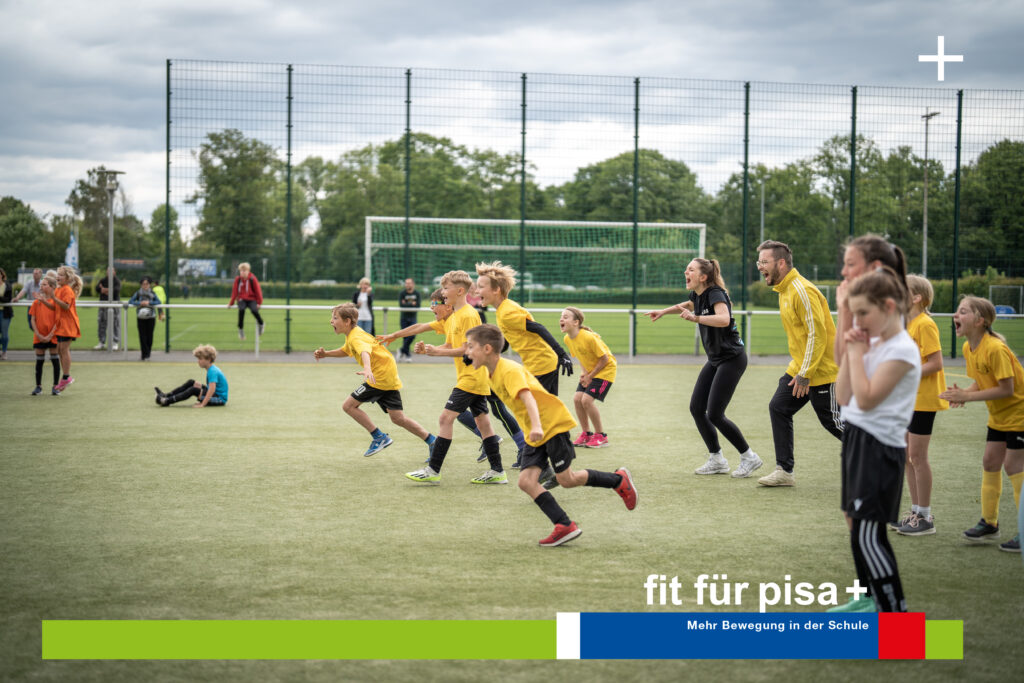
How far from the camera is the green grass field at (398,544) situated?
3740 mm

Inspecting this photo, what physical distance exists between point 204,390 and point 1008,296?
2148 cm

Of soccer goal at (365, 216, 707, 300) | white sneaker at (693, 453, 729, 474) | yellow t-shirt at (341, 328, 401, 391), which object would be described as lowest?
white sneaker at (693, 453, 729, 474)

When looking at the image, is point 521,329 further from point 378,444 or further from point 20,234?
point 20,234

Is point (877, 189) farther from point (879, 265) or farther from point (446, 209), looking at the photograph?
point (879, 265)

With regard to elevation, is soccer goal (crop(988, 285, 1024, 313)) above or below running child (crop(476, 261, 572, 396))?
above

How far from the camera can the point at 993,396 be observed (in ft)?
17.8

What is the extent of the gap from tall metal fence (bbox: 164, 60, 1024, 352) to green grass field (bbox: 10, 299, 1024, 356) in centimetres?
172

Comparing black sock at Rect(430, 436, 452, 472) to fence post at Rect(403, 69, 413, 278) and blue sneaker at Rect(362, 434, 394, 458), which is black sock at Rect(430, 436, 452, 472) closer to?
blue sneaker at Rect(362, 434, 394, 458)

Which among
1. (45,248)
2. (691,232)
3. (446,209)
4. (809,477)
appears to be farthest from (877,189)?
(45,248)

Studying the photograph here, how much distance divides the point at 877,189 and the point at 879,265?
20.3m

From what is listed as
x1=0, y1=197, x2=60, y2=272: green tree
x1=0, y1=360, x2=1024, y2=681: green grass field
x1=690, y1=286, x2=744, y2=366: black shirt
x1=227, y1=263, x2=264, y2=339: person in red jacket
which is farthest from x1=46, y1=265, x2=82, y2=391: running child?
x1=0, y1=197, x2=60, y2=272: green tree

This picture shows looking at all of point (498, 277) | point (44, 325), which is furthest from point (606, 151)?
point (498, 277)

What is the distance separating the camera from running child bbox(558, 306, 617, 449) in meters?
8.81

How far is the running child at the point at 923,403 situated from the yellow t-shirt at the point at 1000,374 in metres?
0.22
